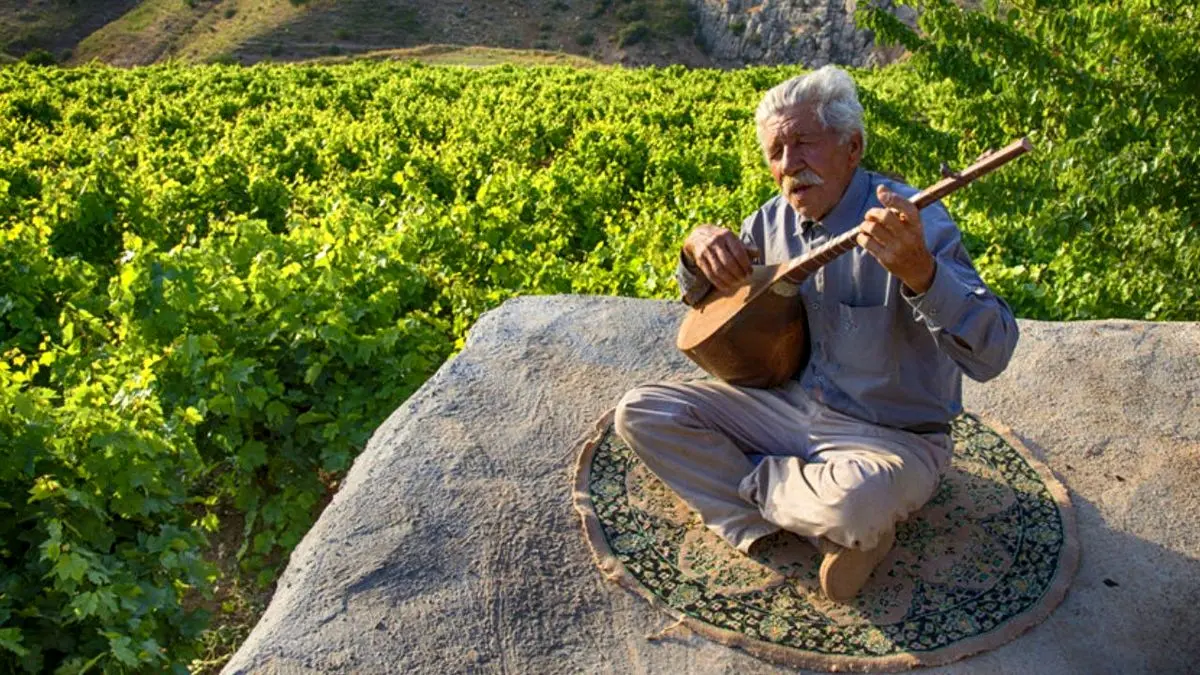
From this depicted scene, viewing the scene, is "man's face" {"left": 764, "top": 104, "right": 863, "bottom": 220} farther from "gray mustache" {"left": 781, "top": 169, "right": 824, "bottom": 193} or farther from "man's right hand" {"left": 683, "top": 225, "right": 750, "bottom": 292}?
"man's right hand" {"left": 683, "top": 225, "right": 750, "bottom": 292}

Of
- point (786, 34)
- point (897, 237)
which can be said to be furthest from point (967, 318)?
point (786, 34)

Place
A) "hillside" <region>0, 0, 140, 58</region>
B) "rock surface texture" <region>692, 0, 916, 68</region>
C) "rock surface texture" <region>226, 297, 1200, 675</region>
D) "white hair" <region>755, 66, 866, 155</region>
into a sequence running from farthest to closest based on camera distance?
"rock surface texture" <region>692, 0, 916, 68</region>, "hillside" <region>0, 0, 140, 58</region>, "white hair" <region>755, 66, 866, 155</region>, "rock surface texture" <region>226, 297, 1200, 675</region>

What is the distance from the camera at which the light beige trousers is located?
3.01 meters

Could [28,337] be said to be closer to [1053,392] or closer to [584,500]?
[584,500]

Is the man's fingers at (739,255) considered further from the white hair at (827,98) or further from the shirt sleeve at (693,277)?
the white hair at (827,98)

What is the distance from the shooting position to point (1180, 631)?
3145 mm

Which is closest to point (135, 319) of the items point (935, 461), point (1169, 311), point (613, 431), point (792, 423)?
point (613, 431)

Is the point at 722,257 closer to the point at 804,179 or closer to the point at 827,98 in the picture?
the point at 804,179

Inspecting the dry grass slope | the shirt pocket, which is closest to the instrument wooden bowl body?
the shirt pocket

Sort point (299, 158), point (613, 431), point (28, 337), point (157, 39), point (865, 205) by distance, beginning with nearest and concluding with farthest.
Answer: point (865, 205) < point (613, 431) < point (28, 337) < point (299, 158) < point (157, 39)

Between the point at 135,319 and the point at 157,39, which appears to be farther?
the point at 157,39

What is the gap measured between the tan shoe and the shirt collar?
996 mm

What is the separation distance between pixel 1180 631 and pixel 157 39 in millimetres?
52382

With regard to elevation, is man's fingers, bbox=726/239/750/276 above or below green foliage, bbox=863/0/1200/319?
above
